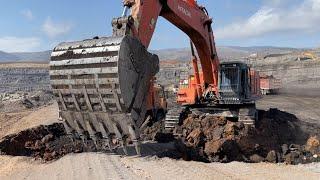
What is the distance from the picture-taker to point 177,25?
45.5ft

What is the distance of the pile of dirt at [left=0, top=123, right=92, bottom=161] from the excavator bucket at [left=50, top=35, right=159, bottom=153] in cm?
139

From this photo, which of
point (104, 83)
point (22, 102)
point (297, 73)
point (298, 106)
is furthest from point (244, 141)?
point (297, 73)

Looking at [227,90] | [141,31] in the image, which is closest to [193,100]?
[227,90]

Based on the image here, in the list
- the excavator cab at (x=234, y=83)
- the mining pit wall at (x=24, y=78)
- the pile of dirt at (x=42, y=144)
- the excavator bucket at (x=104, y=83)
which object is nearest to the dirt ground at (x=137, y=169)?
the pile of dirt at (x=42, y=144)

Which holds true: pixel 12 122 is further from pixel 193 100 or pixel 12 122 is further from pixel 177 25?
pixel 177 25

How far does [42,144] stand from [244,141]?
5.63 meters

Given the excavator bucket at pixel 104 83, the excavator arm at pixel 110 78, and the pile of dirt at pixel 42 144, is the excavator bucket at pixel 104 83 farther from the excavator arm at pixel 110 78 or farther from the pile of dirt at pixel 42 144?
the pile of dirt at pixel 42 144

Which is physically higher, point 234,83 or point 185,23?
point 185,23

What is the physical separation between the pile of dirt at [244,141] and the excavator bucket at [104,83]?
7.77ft

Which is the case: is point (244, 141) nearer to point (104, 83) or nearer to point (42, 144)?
point (104, 83)

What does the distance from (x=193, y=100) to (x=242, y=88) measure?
1591mm

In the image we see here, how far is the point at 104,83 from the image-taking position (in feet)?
33.7

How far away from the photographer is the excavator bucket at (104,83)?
400 inches

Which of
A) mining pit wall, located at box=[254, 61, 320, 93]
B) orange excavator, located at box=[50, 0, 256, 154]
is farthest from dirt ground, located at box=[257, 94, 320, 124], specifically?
mining pit wall, located at box=[254, 61, 320, 93]
